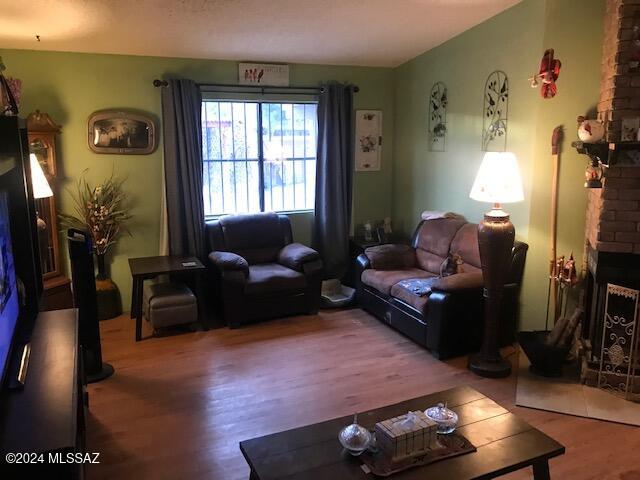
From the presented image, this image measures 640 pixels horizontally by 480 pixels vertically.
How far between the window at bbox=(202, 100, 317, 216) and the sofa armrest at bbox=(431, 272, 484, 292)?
209 cm

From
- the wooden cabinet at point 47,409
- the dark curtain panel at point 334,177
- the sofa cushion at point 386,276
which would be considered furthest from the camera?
the dark curtain panel at point 334,177

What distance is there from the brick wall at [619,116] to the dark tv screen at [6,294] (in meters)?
3.00

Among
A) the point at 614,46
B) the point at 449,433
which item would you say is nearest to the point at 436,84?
the point at 614,46

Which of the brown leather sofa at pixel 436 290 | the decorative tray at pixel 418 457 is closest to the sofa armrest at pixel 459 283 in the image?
the brown leather sofa at pixel 436 290

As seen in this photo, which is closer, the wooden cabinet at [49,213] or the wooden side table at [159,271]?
the wooden side table at [159,271]

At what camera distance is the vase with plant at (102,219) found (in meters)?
4.36

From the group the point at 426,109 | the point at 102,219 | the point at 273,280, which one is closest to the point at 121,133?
the point at 102,219

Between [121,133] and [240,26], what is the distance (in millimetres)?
1511

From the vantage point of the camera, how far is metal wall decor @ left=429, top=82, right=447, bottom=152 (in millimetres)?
4551

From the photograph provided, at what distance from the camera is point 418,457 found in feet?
6.00

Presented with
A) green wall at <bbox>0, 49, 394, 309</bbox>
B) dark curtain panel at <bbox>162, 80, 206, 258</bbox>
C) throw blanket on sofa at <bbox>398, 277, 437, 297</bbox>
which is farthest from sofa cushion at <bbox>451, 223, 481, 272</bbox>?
dark curtain panel at <bbox>162, 80, 206, 258</bbox>

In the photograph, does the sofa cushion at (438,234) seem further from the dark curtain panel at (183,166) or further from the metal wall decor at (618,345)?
the dark curtain panel at (183,166)

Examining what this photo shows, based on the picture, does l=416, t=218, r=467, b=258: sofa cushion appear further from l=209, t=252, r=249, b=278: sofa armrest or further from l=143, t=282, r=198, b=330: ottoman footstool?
l=143, t=282, r=198, b=330: ottoman footstool

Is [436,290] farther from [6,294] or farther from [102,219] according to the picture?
[102,219]
